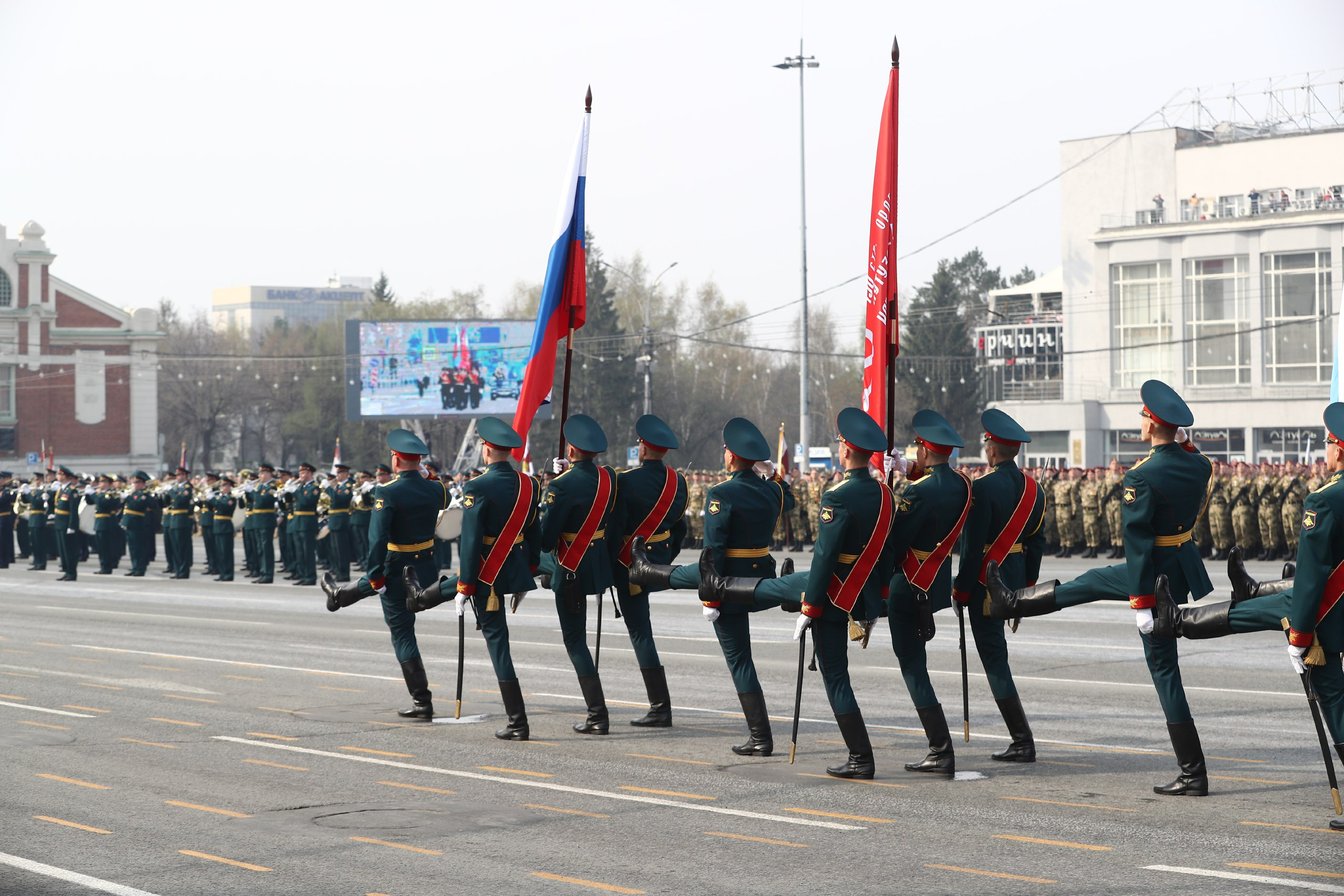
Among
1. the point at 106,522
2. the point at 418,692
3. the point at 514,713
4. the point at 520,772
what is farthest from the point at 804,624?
the point at 106,522

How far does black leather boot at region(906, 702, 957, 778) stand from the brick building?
226 ft

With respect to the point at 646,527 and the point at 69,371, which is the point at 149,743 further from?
the point at 69,371

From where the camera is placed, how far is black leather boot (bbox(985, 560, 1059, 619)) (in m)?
8.12

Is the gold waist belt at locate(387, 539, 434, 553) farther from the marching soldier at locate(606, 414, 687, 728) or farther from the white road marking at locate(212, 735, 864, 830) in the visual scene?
the white road marking at locate(212, 735, 864, 830)

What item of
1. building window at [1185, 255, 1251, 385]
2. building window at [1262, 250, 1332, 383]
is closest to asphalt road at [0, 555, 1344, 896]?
building window at [1262, 250, 1332, 383]

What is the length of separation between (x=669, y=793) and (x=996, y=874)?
88.4 inches

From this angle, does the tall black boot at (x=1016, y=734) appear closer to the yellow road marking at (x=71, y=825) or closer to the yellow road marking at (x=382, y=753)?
the yellow road marking at (x=382, y=753)

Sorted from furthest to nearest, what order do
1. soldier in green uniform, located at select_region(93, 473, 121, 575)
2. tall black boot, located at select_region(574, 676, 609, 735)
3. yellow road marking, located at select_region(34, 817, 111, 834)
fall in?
soldier in green uniform, located at select_region(93, 473, 121, 575) → tall black boot, located at select_region(574, 676, 609, 735) → yellow road marking, located at select_region(34, 817, 111, 834)

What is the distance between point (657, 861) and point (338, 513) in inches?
712

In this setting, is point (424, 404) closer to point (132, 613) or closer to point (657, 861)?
point (132, 613)

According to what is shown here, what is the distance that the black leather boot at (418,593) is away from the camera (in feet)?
34.1

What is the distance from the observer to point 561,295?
13.1 m

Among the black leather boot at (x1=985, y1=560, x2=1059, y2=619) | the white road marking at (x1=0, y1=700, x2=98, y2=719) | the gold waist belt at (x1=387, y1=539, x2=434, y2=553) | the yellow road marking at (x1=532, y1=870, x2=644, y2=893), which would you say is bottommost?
the white road marking at (x1=0, y1=700, x2=98, y2=719)

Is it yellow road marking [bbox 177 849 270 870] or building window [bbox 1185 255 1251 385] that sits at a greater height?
building window [bbox 1185 255 1251 385]
